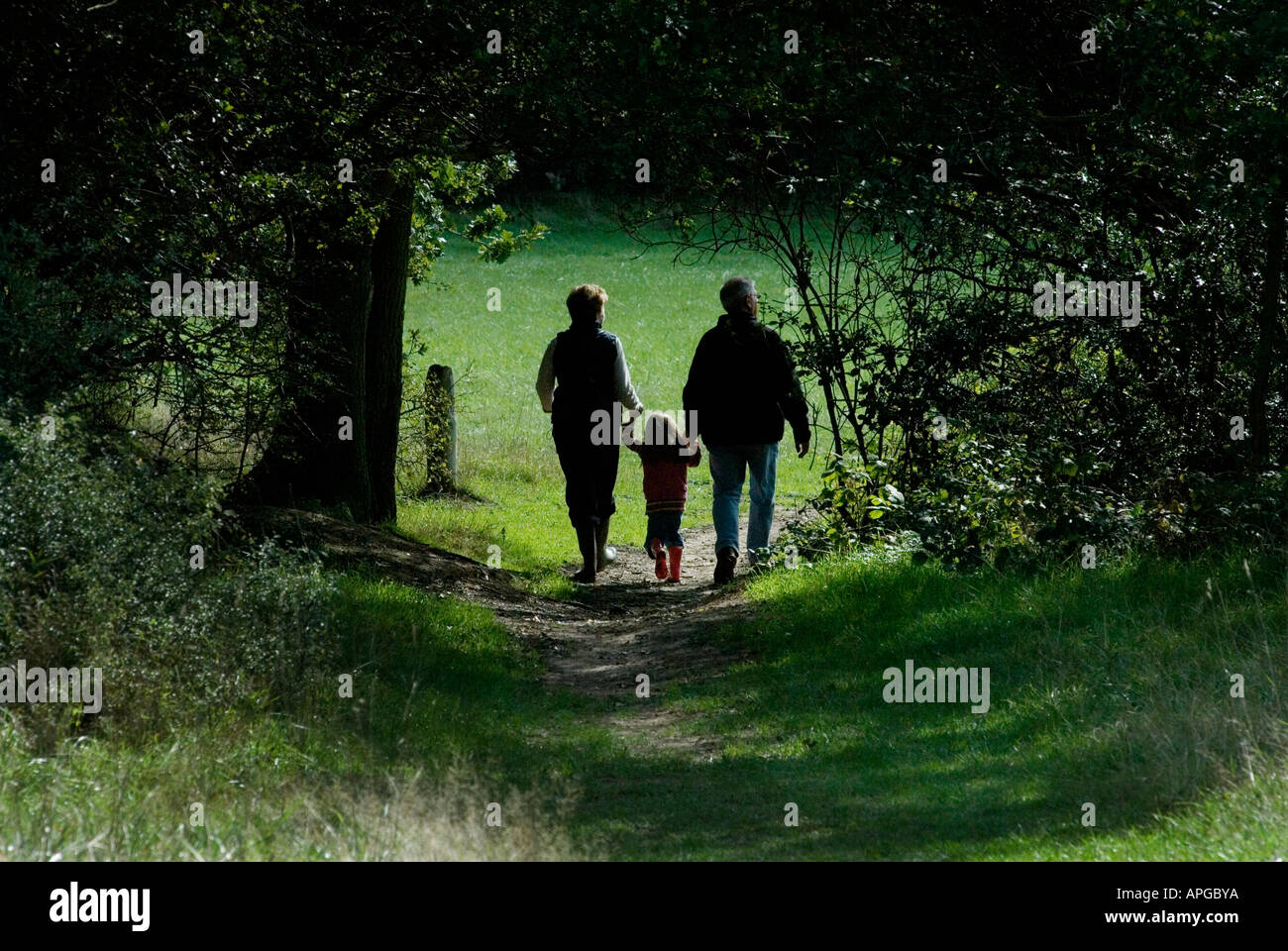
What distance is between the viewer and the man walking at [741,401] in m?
11.4

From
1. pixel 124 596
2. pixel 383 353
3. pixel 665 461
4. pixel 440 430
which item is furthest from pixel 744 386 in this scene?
pixel 440 430

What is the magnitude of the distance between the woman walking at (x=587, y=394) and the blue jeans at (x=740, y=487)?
2.99 ft

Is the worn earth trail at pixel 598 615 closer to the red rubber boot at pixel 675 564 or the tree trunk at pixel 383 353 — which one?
the red rubber boot at pixel 675 564

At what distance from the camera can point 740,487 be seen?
11758 mm

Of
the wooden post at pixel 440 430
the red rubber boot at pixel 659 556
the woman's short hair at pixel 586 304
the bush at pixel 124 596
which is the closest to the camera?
the bush at pixel 124 596

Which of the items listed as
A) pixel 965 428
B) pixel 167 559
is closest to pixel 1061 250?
pixel 965 428

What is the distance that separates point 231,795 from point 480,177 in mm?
10763

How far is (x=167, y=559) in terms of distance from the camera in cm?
682

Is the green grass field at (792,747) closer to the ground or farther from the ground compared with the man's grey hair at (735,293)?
closer to the ground

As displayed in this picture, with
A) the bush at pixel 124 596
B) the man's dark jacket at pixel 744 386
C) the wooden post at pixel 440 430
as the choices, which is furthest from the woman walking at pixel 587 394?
the wooden post at pixel 440 430

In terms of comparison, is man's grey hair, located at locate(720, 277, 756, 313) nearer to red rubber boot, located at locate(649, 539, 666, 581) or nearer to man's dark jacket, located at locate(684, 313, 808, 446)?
man's dark jacket, located at locate(684, 313, 808, 446)

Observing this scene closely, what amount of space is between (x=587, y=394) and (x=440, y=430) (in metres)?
6.48

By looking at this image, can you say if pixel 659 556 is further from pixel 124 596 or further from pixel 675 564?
pixel 124 596

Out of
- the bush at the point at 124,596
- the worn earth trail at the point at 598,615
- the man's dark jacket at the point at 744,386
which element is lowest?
the worn earth trail at the point at 598,615
